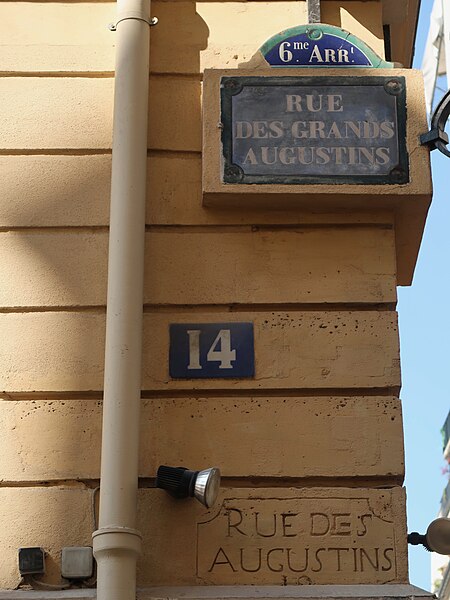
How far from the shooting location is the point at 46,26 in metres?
8.24

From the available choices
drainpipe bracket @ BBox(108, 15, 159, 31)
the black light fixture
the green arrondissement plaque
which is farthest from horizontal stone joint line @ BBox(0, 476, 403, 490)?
drainpipe bracket @ BBox(108, 15, 159, 31)

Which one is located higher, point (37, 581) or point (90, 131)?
point (90, 131)

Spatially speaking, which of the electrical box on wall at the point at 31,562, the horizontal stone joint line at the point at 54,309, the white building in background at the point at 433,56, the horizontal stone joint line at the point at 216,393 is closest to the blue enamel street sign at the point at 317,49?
the horizontal stone joint line at the point at 54,309

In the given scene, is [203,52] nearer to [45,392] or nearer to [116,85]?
[116,85]

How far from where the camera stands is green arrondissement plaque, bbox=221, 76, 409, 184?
7.62m

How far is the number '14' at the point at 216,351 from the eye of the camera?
23.8ft

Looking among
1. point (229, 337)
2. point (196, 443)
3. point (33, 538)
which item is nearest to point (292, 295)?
point (229, 337)

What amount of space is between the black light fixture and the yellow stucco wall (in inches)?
4.9

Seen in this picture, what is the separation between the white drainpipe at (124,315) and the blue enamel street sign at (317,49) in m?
0.81

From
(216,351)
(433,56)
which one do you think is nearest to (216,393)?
(216,351)

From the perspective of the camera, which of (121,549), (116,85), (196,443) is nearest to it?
(121,549)

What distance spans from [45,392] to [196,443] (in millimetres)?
893

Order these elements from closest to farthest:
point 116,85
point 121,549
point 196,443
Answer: point 121,549 → point 196,443 → point 116,85

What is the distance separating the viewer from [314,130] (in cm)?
772
